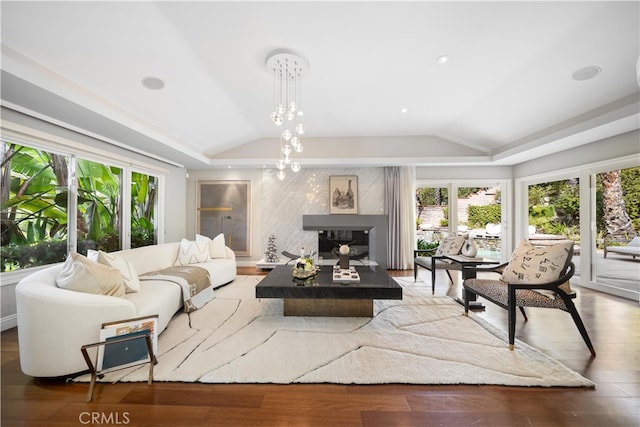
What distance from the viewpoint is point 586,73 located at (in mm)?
2773

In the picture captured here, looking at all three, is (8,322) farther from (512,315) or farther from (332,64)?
(512,315)

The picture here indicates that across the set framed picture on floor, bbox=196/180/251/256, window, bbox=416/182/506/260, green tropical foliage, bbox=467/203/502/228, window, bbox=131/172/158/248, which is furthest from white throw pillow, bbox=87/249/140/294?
green tropical foliage, bbox=467/203/502/228

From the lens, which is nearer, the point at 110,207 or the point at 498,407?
the point at 498,407

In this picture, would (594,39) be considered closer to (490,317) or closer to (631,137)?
(631,137)

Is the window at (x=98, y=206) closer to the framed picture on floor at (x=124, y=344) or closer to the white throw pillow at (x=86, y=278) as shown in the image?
the white throw pillow at (x=86, y=278)

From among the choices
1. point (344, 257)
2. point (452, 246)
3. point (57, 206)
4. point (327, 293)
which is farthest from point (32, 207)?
point (452, 246)

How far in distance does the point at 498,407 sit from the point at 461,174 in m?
5.13

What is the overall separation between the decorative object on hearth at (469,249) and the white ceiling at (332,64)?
2019mm

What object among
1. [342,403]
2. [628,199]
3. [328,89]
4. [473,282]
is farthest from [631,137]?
[342,403]

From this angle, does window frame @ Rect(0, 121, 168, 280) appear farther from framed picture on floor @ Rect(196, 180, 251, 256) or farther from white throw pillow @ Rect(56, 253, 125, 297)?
white throw pillow @ Rect(56, 253, 125, 297)

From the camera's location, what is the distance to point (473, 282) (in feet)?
8.98

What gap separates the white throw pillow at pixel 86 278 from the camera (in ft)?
6.51

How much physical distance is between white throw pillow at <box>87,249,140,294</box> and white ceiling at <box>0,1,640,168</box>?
1.56 meters

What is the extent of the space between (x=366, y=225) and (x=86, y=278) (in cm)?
457
